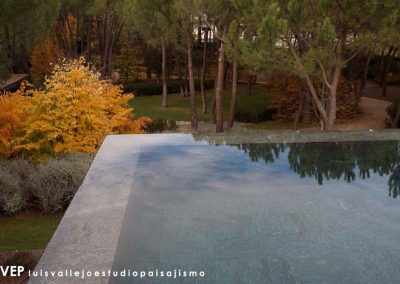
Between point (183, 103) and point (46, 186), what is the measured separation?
23.1 meters

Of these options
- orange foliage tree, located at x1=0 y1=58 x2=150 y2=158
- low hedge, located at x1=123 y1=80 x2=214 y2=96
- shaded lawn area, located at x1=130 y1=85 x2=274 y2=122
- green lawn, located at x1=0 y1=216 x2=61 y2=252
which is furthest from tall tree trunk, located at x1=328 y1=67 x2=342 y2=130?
low hedge, located at x1=123 y1=80 x2=214 y2=96

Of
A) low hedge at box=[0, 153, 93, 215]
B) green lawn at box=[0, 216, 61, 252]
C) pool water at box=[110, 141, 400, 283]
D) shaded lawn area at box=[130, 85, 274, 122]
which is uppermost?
pool water at box=[110, 141, 400, 283]

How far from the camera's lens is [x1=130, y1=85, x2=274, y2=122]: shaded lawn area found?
28.5m

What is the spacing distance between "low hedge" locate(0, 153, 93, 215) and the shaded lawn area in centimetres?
1686

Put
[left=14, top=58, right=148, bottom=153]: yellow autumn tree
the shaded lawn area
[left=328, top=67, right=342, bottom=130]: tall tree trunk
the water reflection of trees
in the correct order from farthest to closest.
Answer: the shaded lawn area → [left=328, top=67, right=342, bottom=130]: tall tree trunk → [left=14, top=58, right=148, bottom=153]: yellow autumn tree → the water reflection of trees

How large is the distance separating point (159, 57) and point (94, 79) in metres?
28.3

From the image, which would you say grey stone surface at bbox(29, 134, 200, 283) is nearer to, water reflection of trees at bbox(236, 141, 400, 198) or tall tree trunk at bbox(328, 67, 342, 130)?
water reflection of trees at bbox(236, 141, 400, 198)

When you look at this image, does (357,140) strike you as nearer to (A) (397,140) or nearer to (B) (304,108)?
(A) (397,140)

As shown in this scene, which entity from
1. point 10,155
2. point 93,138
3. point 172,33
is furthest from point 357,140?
point 172,33

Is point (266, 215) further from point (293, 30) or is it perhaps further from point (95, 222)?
point (293, 30)

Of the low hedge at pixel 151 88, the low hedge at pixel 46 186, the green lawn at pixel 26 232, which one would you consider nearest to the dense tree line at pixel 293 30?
the low hedge at pixel 46 186

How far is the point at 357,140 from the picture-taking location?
6559 mm

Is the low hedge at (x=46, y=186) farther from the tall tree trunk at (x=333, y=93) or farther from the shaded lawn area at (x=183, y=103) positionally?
the shaded lawn area at (x=183, y=103)

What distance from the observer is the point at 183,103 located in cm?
3353
